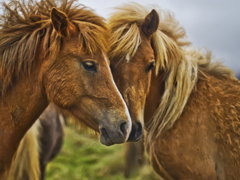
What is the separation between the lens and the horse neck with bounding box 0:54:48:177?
2193mm

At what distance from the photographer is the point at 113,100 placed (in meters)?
2.11

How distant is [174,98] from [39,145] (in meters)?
2.24

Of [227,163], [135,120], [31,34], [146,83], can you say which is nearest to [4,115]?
[31,34]

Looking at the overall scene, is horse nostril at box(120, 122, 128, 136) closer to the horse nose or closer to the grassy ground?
the horse nose

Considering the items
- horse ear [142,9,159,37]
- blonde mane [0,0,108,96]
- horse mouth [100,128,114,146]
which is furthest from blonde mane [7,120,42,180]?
horse ear [142,9,159,37]

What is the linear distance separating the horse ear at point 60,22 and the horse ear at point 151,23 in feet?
2.93

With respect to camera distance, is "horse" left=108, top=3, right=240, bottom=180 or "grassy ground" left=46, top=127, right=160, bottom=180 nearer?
"horse" left=108, top=3, right=240, bottom=180

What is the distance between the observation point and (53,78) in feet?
7.18

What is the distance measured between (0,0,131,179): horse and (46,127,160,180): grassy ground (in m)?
2.25

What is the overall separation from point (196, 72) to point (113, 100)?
119cm

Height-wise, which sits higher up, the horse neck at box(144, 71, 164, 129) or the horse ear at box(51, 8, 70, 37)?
the horse ear at box(51, 8, 70, 37)

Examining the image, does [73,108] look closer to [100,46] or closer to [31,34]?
[100,46]

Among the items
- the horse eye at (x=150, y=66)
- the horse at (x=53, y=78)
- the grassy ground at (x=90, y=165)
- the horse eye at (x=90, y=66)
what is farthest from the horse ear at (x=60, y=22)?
the grassy ground at (x=90, y=165)

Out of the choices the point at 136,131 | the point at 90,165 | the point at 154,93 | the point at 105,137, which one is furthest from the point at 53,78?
the point at 90,165
